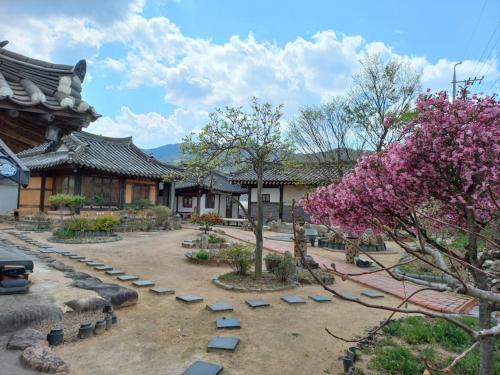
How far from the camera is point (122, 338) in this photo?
4.56 meters

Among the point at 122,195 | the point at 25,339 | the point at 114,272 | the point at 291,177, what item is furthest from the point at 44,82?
the point at 291,177

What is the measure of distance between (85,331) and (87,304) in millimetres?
825

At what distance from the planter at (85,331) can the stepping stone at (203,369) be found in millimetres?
1622

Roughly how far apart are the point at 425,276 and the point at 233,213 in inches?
972

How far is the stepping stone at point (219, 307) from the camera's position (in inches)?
229

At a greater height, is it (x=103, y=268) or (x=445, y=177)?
(x=445, y=177)

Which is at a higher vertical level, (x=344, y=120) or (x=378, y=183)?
(x=344, y=120)

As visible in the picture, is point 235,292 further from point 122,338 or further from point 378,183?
point 378,183

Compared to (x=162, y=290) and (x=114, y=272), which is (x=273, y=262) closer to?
(x=162, y=290)

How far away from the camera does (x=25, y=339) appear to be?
13.0ft

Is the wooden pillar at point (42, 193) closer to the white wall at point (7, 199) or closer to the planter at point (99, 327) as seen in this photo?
the white wall at point (7, 199)

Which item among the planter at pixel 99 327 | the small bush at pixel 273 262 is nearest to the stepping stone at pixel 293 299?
the small bush at pixel 273 262

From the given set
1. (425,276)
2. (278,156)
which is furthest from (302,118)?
(425,276)

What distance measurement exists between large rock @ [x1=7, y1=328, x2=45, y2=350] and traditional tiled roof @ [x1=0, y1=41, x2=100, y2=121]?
2.66m
